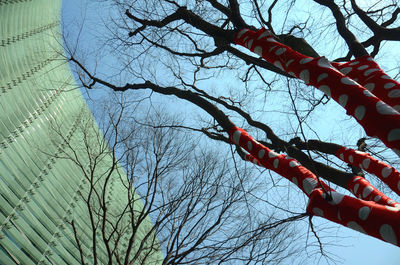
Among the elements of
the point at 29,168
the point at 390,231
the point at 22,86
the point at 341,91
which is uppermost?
the point at 22,86

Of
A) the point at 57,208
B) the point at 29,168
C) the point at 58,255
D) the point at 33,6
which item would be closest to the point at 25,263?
the point at 58,255

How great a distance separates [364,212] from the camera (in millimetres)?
1862

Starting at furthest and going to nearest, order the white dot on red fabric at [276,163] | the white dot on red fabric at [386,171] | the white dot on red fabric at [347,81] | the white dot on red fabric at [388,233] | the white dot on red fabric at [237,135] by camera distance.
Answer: the white dot on red fabric at [237,135] → the white dot on red fabric at [276,163] → the white dot on red fabric at [386,171] → the white dot on red fabric at [347,81] → the white dot on red fabric at [388,233]

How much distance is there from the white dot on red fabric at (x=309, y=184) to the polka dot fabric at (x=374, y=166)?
0.89 metres

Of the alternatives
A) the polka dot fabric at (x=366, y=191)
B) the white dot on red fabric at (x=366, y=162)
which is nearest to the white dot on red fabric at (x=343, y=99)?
the polka dot fabric at (x=366, y=191)

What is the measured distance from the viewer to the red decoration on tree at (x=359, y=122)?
1.79 m

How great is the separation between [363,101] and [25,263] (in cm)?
675

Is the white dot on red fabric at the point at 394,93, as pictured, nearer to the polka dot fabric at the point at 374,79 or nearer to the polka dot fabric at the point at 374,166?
the polka dot fabric at the point at 374,79

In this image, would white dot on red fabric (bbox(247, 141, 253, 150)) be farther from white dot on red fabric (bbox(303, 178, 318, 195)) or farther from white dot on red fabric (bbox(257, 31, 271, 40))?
white dot on red fabric (bbox(257, 31, 271, 40))

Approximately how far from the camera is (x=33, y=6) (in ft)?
31.1

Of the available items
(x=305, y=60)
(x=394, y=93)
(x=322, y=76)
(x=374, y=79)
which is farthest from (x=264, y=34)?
(x=394, y=93)

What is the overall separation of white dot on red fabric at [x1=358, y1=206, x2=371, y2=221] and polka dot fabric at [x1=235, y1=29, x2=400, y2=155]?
49 cm

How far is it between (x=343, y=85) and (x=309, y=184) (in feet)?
3.41

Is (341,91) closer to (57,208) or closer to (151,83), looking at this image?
(151,83)
